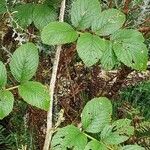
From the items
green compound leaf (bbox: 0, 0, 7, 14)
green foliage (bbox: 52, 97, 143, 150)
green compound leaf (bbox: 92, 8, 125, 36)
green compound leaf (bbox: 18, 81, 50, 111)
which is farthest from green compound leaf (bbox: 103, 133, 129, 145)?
green compound leaf (bbox: 0, 0, 7, 14)

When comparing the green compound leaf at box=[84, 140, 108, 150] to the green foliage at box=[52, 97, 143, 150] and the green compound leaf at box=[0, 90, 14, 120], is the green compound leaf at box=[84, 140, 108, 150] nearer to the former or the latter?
the green foliage at box=[52, 97, 143, 150]

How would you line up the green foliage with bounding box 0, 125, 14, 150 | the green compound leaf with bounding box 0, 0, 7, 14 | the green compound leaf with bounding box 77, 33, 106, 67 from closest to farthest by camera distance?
the green compound leaf with bounding box 77, 33, 106, 67 < the green compound leaf with bounding box 0, 0, 7, 14 < the green foliage with bounding box 0, 125, 14, 150

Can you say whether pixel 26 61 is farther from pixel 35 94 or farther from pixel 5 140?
pixel 5 140

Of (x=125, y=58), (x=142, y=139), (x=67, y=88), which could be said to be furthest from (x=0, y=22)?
(x=142, y=139)

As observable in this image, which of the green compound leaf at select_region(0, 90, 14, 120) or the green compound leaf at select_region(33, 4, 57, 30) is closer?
the green compound leaf at select_region(0, 90, 14, 120)

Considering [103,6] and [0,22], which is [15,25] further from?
[103,6]

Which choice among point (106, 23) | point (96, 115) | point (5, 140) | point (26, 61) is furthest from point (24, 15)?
point (5, 140)
